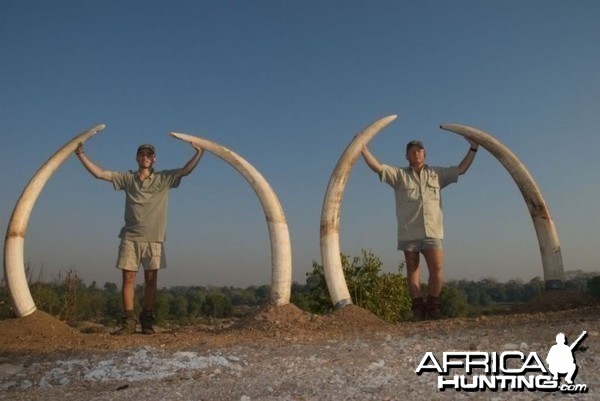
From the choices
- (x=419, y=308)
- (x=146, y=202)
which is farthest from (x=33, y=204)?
(x=419, y=308)

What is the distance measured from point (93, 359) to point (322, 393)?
2.81m

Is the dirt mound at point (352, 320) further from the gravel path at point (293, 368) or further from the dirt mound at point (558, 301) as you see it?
the dirt mound at point (558, 301)

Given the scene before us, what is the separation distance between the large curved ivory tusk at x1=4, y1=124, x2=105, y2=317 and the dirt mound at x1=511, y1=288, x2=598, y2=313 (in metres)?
7.52

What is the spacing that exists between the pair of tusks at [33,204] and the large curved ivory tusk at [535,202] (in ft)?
10.5

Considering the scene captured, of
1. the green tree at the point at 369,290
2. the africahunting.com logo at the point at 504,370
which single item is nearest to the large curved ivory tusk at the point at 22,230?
the africahunting.com logo at the point at 504,370

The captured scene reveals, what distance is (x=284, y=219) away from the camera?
8562 millimetres

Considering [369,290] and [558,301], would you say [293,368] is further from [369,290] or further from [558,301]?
[369,290]

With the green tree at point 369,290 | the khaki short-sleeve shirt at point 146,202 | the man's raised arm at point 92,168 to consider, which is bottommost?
the green tree at point 369,290

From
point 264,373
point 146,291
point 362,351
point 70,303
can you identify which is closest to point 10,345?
point 146,291

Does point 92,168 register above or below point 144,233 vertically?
above

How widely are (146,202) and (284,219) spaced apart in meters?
2.14

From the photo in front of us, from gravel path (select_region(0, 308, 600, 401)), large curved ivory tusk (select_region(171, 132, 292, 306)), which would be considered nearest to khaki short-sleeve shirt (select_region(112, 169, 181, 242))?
large curved ivory tusk (select_region(171, 132, 292, 306))

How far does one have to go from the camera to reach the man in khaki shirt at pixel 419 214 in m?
8.07

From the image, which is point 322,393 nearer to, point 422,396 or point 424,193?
point 422,396
